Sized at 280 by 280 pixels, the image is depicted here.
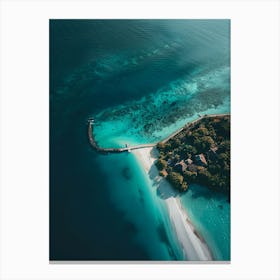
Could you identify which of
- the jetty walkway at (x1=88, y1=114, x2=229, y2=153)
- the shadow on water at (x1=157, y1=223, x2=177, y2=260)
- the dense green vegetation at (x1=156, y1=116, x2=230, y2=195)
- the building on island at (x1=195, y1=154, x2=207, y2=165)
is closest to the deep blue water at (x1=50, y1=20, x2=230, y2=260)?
the shadow on water at (x1=157, y1=223, x2=177, y2=260)

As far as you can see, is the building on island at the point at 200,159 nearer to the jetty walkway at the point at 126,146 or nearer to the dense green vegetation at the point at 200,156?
the dense green vegetation at the point at 200,156

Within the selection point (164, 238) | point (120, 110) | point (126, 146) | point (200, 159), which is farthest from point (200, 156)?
point (120, 110)

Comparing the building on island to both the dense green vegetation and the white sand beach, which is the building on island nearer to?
the dense green vegetation

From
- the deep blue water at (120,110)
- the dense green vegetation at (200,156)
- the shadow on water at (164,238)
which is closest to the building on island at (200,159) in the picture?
the dense green vegetation at (200,156)
